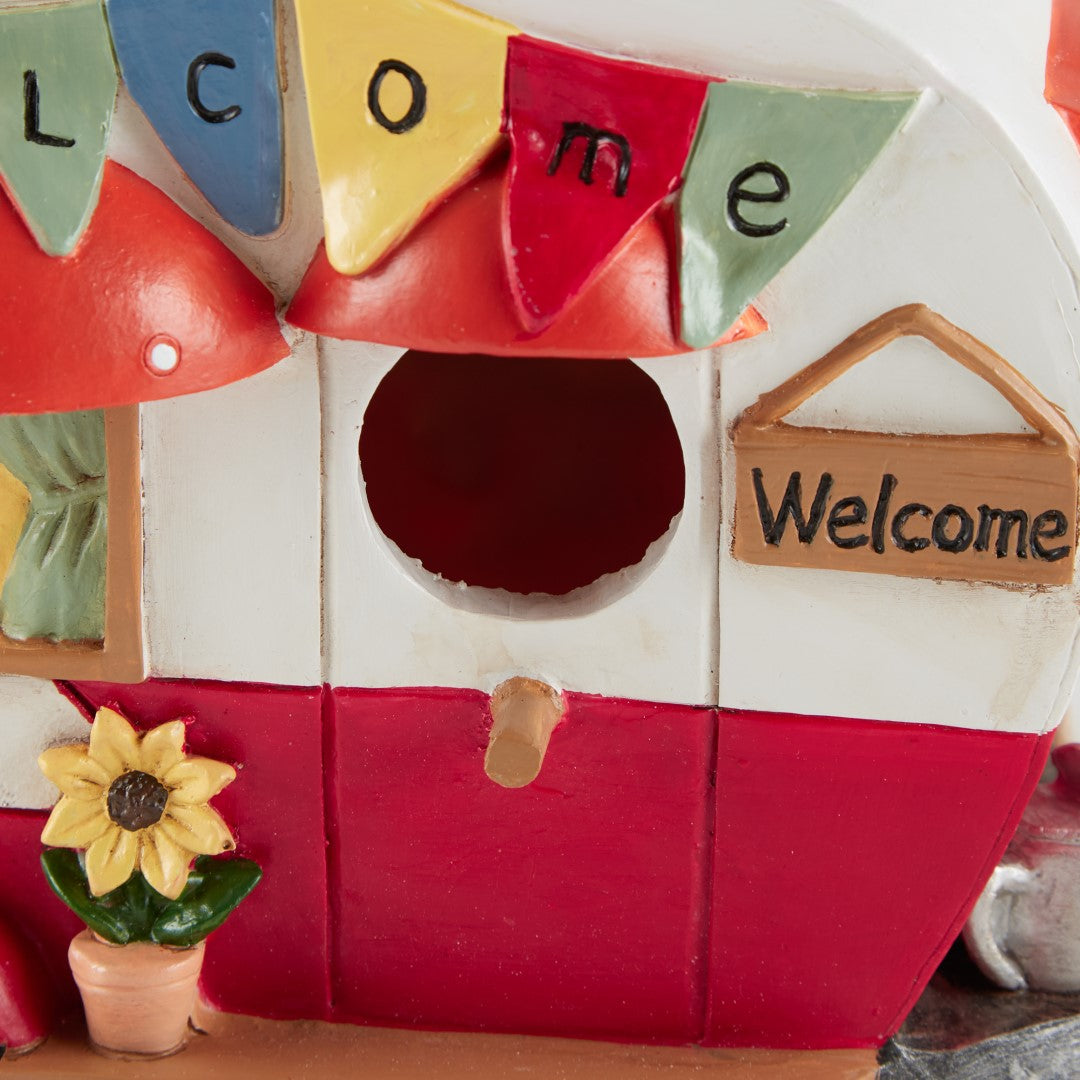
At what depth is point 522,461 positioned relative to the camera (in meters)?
1.63

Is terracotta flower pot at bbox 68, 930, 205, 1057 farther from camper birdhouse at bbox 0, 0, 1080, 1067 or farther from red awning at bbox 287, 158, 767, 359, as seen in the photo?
red awning at bbox 287, 158, 767, 359

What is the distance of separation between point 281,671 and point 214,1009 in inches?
17.2

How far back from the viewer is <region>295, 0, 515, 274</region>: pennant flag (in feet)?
3.33

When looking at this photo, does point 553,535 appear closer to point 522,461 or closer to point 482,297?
point 522,461

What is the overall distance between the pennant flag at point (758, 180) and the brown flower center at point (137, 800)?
28.2 inches

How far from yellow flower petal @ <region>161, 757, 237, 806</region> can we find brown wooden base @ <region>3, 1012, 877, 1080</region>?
0.99ft

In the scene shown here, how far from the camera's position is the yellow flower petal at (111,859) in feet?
4.30

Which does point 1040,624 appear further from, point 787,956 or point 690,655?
point 787,956

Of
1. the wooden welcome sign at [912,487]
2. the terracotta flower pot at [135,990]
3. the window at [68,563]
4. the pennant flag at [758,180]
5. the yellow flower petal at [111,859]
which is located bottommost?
the terracotta flower pot at [135,990]

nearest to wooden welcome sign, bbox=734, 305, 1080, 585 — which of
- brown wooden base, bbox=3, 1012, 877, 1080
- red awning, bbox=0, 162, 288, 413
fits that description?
red awning, bbox=0, 162, 288, 413

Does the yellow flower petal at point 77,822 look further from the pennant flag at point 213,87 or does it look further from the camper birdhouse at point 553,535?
the pennant flag at point 213,87

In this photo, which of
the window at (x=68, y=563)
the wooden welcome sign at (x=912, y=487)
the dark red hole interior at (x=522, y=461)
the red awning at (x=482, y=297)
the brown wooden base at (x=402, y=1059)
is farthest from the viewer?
the dark red hole interior at (x=522, y=461)

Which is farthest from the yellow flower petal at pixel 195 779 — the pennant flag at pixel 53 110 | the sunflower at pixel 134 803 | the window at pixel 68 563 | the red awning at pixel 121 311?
the pennant flag at pixel 53 110

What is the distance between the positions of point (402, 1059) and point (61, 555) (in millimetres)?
649
